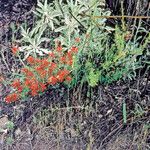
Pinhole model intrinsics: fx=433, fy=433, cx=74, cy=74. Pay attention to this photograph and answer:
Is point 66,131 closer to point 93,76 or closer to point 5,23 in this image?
point 93,76

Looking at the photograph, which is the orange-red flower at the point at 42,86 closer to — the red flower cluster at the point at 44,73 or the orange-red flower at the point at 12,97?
the red flower cluster at the point at 44,73

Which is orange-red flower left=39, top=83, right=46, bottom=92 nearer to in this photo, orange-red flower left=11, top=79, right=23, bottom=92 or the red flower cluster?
the red flower cluster

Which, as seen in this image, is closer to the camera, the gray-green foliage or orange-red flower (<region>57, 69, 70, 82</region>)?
orange-red flower (<region>57, 69, 70, 82</region>)

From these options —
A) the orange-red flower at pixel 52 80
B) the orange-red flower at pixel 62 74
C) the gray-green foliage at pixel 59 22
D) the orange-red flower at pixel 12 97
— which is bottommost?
the orange-red flower at pixel 12 97

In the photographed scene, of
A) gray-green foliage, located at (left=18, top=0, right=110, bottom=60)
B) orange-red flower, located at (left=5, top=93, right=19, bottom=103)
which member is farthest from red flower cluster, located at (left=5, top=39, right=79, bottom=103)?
gray-green foliage, located at (left=18, top=0, right=110, bottom=60)

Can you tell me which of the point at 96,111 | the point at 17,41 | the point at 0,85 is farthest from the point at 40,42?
the point at 96,111

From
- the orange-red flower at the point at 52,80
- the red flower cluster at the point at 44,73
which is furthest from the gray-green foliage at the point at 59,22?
the orange-red flower at the point at 52,80

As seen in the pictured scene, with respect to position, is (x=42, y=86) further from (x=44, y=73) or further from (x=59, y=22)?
(x=59, y=22)

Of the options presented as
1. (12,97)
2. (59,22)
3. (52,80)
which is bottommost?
(12,97)

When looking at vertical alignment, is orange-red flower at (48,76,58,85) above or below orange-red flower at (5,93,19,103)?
above

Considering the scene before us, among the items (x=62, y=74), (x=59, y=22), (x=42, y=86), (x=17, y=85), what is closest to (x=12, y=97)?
(x=17, y=85)

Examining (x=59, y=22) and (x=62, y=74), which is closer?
(x=62, y=74)

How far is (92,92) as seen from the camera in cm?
272

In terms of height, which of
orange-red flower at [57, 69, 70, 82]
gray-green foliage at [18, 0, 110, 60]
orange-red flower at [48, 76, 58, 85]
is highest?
gray-green foliage at [18, 0, 110, 60]
